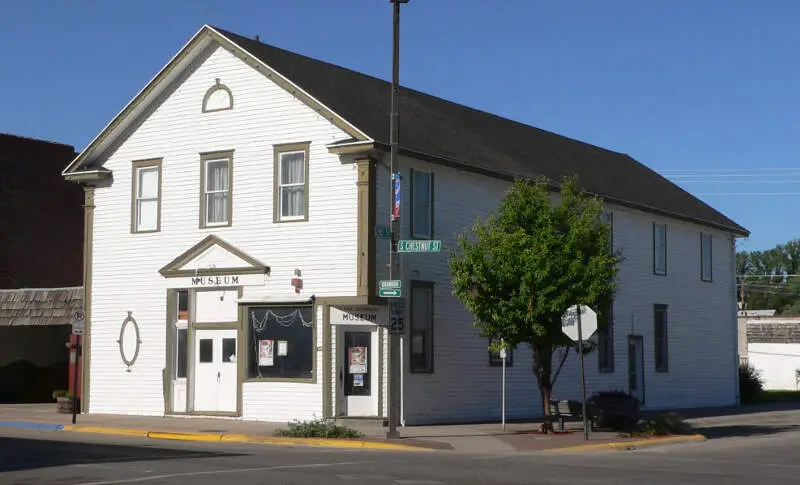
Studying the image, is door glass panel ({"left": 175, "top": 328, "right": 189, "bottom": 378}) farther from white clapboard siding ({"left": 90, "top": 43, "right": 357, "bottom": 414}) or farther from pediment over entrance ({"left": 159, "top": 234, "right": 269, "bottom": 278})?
pediment over entrance ({"left": 159, "top": 234, "right": 269, "bottom": 278})

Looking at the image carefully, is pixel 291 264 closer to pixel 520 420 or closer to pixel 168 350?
pixel 168 350

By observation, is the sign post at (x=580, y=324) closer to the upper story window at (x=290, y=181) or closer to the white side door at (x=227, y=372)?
the upper story window at (x=290, y=181)

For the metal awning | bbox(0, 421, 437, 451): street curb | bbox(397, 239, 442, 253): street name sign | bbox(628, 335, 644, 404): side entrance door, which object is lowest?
bbox(0, 421, 437, 451): street curb

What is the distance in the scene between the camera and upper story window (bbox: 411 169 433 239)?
28.6 meters

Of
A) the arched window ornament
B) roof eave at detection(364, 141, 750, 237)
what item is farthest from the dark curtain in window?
the arched window ornament

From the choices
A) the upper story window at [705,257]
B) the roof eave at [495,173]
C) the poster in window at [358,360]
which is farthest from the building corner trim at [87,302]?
the upper story window at [705,257]

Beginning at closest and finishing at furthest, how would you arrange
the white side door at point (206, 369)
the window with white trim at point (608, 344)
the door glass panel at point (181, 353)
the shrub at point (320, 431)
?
the shrub at point (320, 431)
the white side door at point (206, 369)
the door glass panel at point (181, 353)
the window with white trim at point (608, 344)

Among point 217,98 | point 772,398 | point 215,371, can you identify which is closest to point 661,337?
point 772,398

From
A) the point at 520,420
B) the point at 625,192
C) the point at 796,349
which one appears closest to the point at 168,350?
the point at 520,420

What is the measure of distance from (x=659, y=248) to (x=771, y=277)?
346ft

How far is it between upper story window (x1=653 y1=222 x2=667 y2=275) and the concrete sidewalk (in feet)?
38.4

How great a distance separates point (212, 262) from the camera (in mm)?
29719

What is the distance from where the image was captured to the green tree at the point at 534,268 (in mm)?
24844

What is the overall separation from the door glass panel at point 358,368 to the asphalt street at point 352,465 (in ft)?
16.7
